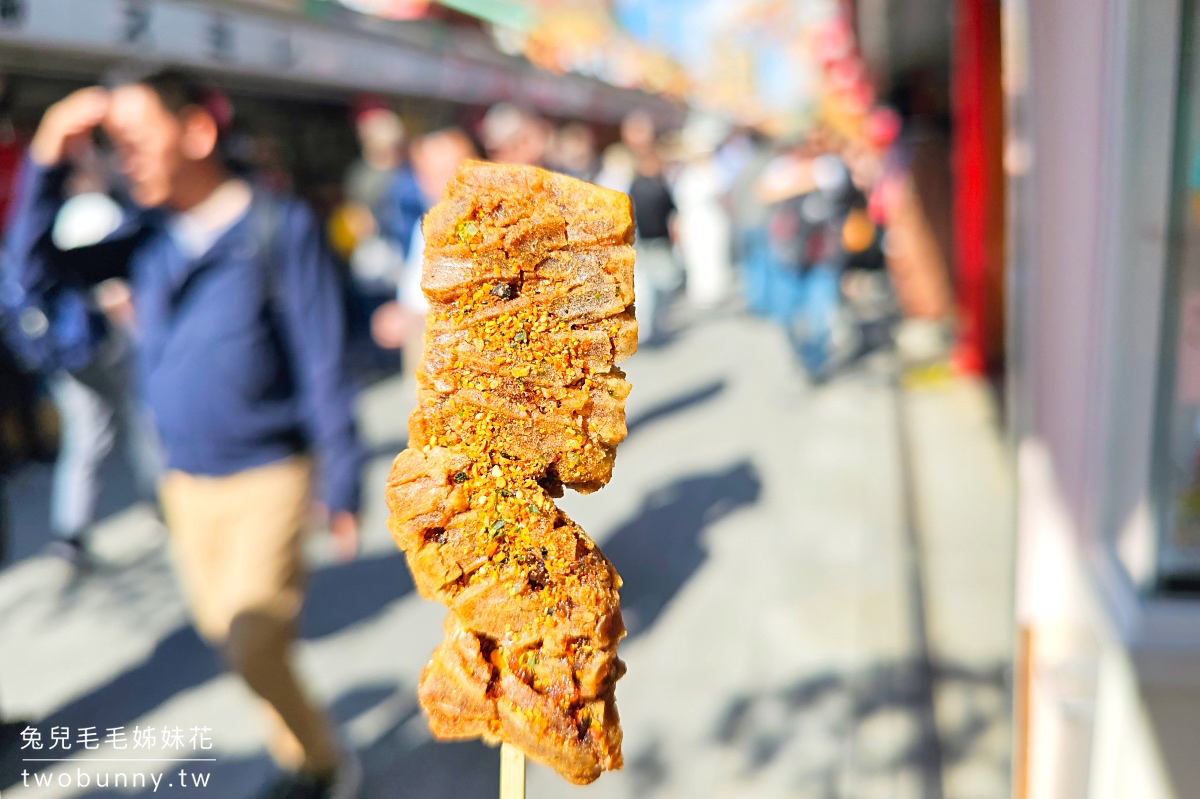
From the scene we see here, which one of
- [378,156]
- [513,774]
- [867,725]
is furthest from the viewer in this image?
[378,156]

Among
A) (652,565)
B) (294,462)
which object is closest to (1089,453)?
(294,462)

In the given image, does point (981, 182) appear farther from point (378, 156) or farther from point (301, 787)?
point (301, 787)

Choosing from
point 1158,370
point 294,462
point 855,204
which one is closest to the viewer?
point 1158,370

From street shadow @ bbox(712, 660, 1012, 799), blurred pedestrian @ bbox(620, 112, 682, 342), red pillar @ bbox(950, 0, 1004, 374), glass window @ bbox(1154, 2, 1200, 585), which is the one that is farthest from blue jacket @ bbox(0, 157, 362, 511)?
blurred pedestrian @ bbox(620, 112, 682, 342)

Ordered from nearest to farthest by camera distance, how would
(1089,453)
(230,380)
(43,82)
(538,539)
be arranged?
(538,539)
(1089,453)
(230,380)
(43,82)

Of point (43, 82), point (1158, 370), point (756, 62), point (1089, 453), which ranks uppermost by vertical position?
point (756, 62)

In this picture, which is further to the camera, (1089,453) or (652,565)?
(652,565)

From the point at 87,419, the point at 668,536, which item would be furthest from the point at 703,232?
the point at 87,419

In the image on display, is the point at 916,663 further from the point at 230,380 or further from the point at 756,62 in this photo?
the point at 756,62
